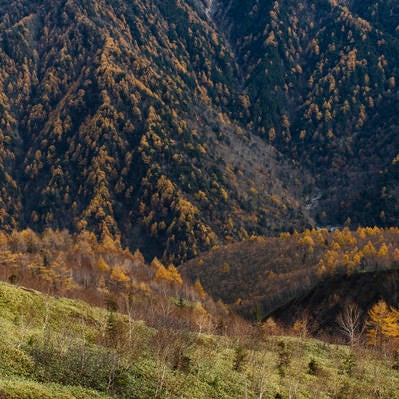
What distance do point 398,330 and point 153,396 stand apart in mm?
76948

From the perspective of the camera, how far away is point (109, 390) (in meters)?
45.9

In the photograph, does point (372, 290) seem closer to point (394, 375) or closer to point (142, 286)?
point (142, 286)

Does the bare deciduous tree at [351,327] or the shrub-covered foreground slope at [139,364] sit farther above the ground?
the bare deciduous tree at [351,327]

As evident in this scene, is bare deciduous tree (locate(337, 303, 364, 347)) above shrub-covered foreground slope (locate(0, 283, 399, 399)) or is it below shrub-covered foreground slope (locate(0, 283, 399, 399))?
above

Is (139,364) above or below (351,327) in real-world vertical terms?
below

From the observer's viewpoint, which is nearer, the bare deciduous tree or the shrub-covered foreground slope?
the shrub-covered foreground slope

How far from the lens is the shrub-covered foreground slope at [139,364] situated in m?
44.5

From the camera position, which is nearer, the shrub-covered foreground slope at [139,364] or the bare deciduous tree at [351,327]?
the shrub-covered foreground slope at [139,364]

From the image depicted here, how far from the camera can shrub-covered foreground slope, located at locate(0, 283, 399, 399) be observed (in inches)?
1753

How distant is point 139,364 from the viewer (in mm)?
53656

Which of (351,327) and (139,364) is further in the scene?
(351,327)

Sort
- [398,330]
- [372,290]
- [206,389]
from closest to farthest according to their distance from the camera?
1. [206,389]
2. [398,330]
3. [372,290]

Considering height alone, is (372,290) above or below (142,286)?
above

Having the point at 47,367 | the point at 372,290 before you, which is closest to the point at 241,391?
the point at 47,367
